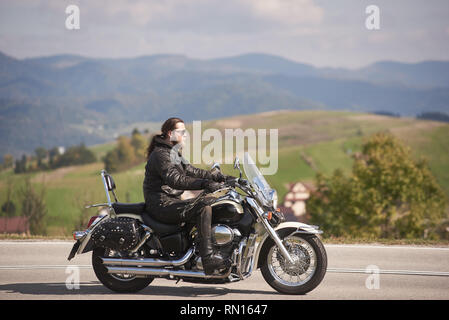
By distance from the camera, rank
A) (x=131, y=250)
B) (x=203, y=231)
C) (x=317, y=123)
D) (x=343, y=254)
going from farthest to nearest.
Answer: (x=317, y=123)
(x=343, y=254)
(x=131, y=250)
(x=203, y=231)

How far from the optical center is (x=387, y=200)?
50.8 meters

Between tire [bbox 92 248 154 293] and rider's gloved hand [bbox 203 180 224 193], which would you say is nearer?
rider's gloved hand [bbox 203 180 224 193]

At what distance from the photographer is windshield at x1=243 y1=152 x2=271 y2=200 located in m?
5.94

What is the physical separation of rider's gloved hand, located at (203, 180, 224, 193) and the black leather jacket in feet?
0.33

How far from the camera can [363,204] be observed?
50500 mm

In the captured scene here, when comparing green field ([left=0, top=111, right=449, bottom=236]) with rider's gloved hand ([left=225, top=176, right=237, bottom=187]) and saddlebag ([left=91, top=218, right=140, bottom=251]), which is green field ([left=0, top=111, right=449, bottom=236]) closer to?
saddlebag ([left=91, top=218, right=140, bottom=251])

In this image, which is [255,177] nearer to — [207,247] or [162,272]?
[207,247]

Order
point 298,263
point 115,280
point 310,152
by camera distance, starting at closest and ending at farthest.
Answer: point 298,263 < point 115,280 < point 310,152

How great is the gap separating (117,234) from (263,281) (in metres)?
1.94
